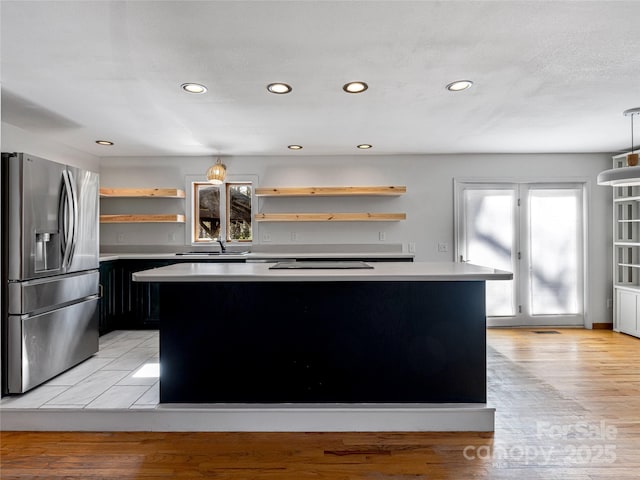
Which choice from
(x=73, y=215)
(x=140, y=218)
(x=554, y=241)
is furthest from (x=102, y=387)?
(x=554, y=241)

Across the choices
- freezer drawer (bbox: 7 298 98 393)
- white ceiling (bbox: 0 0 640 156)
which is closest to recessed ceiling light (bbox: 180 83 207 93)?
white ceiling (bbox: 0 0 640 156)

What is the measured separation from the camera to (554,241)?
4977 millimetres

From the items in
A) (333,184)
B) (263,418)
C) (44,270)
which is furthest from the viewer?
(333,184)

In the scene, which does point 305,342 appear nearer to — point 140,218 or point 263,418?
point 263,418

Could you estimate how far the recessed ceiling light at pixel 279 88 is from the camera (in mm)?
2654

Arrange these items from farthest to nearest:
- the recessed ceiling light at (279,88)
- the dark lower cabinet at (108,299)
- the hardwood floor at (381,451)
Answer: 1. the dark lower cabinet at (108,299)
2. the recessed ceiling light at (279,88)
3. the hardwood floor at (381,451)

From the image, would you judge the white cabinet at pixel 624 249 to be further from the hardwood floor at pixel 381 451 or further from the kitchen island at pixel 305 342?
the kitchen island at pixel 305 342

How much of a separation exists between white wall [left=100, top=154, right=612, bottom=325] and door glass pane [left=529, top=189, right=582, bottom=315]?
0.62 meters

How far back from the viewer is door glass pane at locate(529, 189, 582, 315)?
16.3ft

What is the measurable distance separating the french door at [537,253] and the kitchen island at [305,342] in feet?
9.59

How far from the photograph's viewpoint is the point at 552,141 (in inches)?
169

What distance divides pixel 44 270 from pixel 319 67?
2.45 meters

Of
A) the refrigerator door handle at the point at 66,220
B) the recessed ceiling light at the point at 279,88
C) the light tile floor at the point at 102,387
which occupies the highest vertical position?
the recessed ceiling light at the point at 279,88

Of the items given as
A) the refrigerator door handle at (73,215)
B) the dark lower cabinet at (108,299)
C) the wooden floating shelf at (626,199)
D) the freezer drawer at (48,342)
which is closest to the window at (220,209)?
the dark lower cabinet at (108,299)
